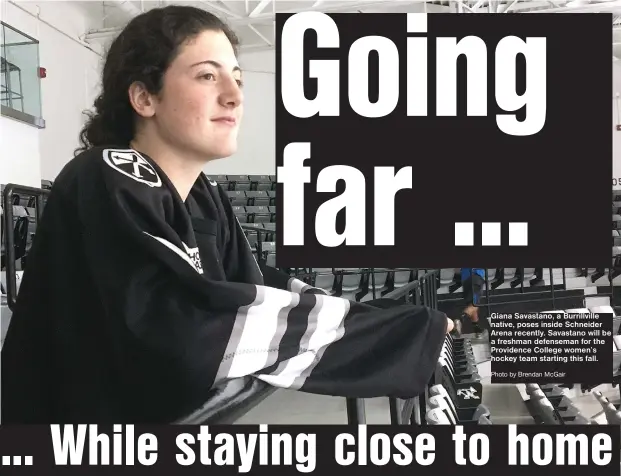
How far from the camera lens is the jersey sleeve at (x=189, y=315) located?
1.44ft

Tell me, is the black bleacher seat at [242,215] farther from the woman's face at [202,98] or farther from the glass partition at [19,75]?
the woman's face at [202,98]

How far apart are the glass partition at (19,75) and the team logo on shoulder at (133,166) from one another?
2561mm

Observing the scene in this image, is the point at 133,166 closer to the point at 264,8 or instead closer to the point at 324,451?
the point at 324,451

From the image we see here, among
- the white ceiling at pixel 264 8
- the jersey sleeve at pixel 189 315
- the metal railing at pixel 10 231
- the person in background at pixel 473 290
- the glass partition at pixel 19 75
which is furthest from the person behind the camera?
the glass partition at pixel 19 75

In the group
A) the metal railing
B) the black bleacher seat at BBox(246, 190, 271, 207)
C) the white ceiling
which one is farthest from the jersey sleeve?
the black bleacher seat at BBox(246, 190, 271, 207)

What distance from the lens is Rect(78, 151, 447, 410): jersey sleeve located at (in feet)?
1.44

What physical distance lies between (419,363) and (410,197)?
0.40 meters

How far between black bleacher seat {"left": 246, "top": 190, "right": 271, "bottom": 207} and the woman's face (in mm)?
3465

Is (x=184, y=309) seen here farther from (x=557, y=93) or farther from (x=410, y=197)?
(x=557, y=93)

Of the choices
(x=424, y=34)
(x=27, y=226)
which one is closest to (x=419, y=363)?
(x=424, y=34)

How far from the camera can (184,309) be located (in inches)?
17.5

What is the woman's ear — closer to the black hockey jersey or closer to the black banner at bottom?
the black hockey jersey

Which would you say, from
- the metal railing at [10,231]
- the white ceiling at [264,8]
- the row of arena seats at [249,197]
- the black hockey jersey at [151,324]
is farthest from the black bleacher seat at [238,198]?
the black hockey jersey at [151,324]

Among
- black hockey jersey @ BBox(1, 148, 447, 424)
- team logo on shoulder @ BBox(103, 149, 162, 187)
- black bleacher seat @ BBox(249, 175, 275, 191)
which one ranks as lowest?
black hockey jersey @ BBox(1, 148, 447, 424)
